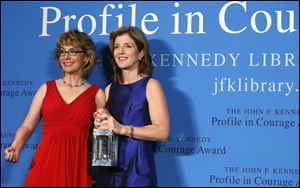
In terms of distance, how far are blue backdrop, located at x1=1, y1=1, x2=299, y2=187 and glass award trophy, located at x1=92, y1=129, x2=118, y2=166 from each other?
0.51 meters

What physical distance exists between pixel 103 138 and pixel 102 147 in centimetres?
4

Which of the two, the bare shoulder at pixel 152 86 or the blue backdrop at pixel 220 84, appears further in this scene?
the blue backdrop at pixel 220 84

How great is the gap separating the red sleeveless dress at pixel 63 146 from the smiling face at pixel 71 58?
5.7 inches

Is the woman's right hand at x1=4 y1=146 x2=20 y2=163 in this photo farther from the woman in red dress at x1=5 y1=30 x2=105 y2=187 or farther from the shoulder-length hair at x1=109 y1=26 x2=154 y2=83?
the shoulder-length hair at x1=109 y1=26 x2=154 y2=83

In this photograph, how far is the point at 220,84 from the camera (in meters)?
2.55

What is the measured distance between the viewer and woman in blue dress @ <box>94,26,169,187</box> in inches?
85.8

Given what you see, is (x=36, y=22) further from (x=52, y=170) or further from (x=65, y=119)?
(x=52, y=170)

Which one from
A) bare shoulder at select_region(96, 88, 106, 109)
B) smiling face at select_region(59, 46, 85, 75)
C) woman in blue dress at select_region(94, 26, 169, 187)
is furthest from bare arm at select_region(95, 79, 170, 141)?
smiling face at select_region(59, 46, 85, 75)

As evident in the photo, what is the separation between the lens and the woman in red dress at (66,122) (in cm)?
218

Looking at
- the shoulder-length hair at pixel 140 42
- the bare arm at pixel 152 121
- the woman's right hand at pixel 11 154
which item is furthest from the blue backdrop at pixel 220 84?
the woman's right hand at pixel 11 154

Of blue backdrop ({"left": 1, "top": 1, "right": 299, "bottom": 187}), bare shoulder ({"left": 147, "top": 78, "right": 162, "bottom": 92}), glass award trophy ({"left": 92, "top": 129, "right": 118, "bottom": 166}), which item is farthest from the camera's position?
blue backdrop ({"left": 1, "top": 1, "right": 299, "bottom": 187})

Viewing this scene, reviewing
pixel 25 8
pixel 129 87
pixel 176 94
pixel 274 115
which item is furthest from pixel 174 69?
pixel 25 8

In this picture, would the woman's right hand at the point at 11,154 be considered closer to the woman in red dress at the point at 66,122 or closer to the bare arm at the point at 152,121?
the woman in red dress at the point at 66,122

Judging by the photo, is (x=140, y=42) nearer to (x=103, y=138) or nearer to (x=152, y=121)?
(x=152, y=121)
